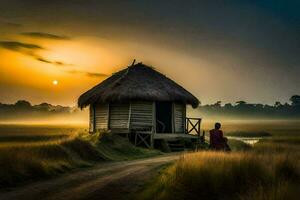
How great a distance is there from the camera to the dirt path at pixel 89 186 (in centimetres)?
1300

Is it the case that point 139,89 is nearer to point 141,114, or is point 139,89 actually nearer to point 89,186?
point 141,114

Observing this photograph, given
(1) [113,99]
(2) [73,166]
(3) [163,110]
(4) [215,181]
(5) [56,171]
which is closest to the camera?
(4) [215,181]

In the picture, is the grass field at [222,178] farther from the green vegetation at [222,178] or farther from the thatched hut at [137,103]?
the thatched hut at [137,103]

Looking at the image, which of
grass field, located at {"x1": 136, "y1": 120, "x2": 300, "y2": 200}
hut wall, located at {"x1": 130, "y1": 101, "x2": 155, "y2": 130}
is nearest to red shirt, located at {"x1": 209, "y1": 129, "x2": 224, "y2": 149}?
grass field, located at {"x1": 136, "y1": 120, "x2": 300, "y2": 200}

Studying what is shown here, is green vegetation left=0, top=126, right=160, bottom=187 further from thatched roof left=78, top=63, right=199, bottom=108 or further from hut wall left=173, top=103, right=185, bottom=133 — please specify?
hut wall left=173, top=103, right=185, bottom=133

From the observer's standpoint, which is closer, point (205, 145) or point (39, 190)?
point (39, 190)

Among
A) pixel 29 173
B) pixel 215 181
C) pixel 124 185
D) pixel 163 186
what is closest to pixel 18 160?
pixel 29 173

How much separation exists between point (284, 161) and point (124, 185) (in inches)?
197

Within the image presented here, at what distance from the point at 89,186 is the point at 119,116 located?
69.7 ft

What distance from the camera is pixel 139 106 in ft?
116

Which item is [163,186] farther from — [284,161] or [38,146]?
[38,146]

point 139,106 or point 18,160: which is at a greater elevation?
point 139,106

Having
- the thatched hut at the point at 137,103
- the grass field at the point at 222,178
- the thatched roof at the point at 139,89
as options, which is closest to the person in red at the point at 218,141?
the grass field at the point at 222,178

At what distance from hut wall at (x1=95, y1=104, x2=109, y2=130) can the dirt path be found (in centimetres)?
1775
